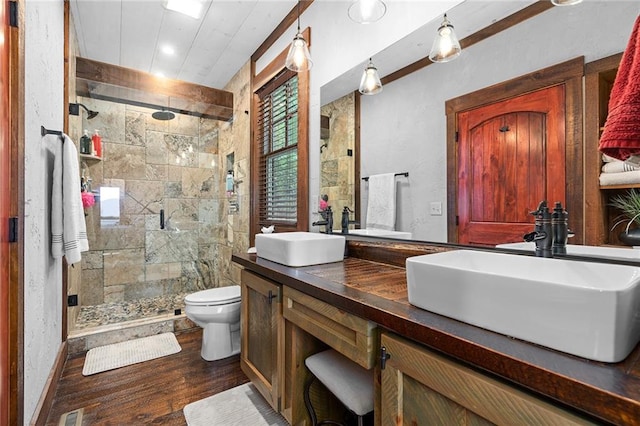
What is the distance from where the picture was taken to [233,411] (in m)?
1.68

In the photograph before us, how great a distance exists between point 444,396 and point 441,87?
1.23 metres

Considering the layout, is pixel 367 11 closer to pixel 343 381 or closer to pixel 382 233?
pixel 382 233

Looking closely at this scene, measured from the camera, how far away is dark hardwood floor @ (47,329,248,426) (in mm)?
1657

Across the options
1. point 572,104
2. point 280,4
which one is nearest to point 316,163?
point 280,4

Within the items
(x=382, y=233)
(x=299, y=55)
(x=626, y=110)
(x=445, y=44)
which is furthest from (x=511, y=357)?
(x=299, y=55)

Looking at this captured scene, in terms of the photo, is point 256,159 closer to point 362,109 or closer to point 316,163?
point 316,163

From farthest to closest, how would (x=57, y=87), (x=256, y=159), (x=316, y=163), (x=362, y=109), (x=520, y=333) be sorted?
(x=256, y=159), (x=316, y=163), (x=57, y=87), (x=362, y=109), (x=520, y=333)

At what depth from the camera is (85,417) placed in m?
1.63

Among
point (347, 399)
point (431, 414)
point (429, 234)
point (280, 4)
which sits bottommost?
point (347, 399)

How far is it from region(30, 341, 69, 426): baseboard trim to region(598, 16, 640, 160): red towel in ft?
7.92

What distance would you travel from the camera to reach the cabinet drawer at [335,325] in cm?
91

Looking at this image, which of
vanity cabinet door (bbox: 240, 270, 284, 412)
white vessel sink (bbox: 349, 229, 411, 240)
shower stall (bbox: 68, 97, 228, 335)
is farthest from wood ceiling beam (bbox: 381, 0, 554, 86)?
shower stall (bbox: 68, 97, 228, 335)

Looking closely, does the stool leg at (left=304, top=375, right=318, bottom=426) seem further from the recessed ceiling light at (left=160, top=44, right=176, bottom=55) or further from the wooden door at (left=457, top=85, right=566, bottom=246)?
the recessed ceiling light at (left=160, top=44, right=176, bottom=55)

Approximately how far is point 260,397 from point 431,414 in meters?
1.39
